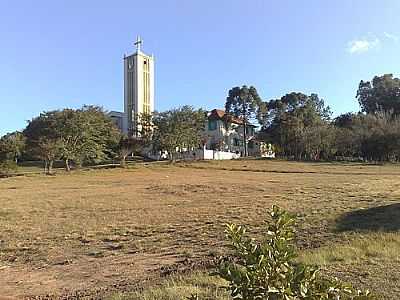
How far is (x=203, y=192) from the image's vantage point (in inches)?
899

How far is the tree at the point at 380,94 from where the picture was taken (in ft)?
274

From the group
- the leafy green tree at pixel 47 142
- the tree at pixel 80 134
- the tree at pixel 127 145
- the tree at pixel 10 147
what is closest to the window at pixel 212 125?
the tree at pixel 127 145

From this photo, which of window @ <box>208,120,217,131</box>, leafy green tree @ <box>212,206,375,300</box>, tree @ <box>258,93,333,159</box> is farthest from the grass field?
window @ <box>208,120,217,131</box>

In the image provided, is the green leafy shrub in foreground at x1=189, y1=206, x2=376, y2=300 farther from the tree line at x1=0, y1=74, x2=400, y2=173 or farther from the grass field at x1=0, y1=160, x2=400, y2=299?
the tree line at x1=0, y1=74, x2=400, y2=173

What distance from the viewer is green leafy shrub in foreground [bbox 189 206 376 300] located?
239cm

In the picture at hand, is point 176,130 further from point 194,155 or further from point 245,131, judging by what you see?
point 245,131

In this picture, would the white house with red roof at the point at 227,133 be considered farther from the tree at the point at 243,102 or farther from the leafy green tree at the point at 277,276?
the leafy green tree at the point at 277,276

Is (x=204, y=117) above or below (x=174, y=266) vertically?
above

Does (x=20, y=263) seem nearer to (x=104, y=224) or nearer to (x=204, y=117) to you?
(x=104, y=224)

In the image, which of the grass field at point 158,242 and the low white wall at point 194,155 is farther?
the low white wall at point 194,155

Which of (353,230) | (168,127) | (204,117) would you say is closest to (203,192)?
(353,230)

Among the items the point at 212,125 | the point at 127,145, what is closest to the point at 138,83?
the point at 212,125

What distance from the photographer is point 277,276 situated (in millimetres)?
2443

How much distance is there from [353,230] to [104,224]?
6580mm
